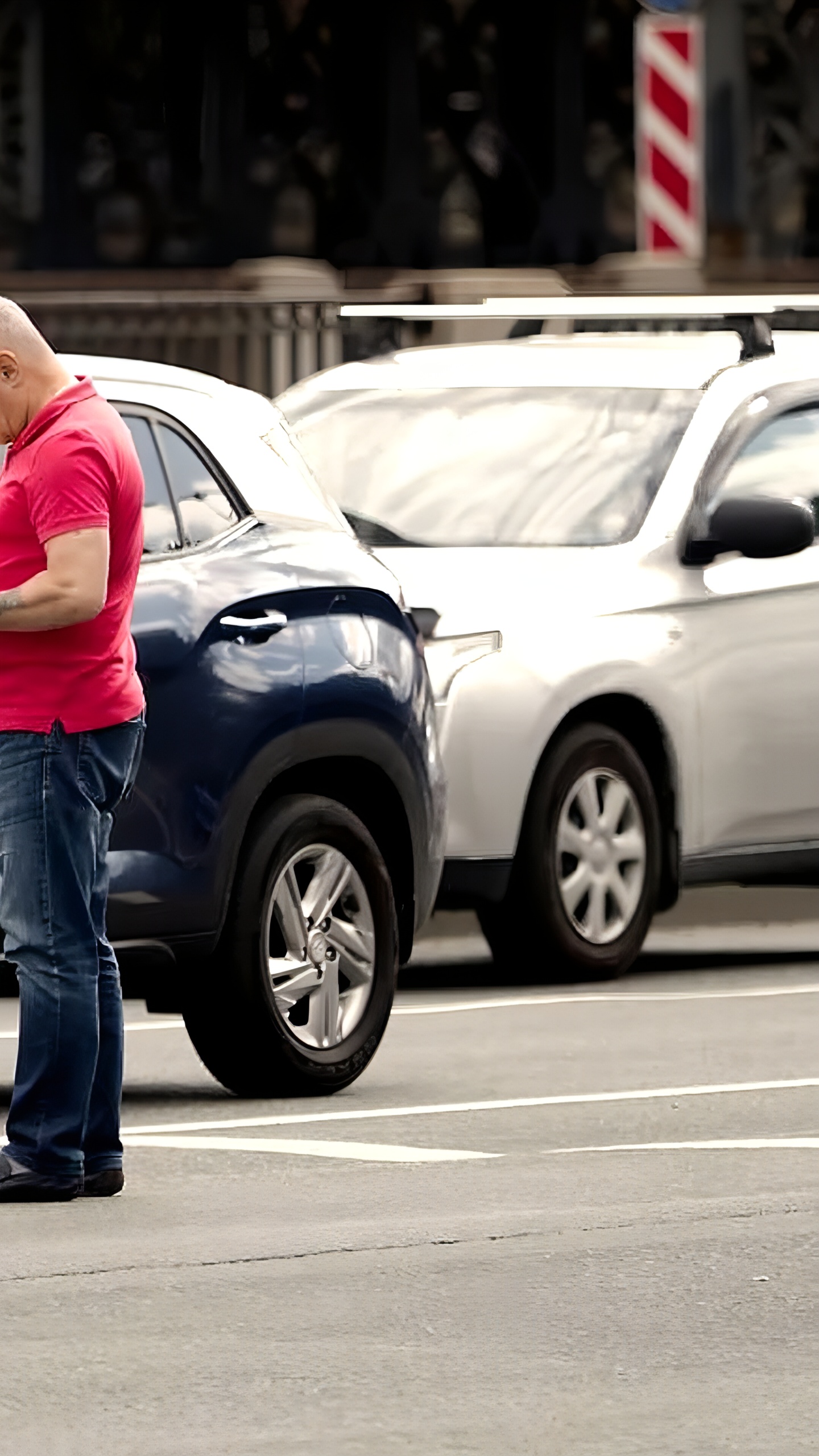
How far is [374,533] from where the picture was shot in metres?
14.1

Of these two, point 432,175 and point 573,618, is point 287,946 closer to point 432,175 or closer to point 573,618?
point 573,618

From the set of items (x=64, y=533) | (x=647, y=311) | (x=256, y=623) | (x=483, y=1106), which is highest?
(x=64, y=533)

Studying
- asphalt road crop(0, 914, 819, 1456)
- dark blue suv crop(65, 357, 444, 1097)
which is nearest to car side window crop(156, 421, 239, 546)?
dark blue suv crop(65, 357, 444, 1097)

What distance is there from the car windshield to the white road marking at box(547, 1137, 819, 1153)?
4.32 meters

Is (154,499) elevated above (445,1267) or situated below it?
above

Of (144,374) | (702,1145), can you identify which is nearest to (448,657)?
(144,374)

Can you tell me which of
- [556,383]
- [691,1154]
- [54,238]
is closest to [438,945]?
[556,383]

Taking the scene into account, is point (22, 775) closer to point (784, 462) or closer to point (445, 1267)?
point (445, 1267)

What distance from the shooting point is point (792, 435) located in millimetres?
14648

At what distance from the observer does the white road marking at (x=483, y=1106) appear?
1027cm

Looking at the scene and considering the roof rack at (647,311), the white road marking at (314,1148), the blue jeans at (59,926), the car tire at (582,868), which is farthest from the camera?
the roof rack at (647,311)

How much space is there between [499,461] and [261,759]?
4020 millimetres

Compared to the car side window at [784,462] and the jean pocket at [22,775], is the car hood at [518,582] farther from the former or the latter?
the jean pocket at [22,775]

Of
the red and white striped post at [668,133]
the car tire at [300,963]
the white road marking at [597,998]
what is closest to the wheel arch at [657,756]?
the white road marking at [597,998]
